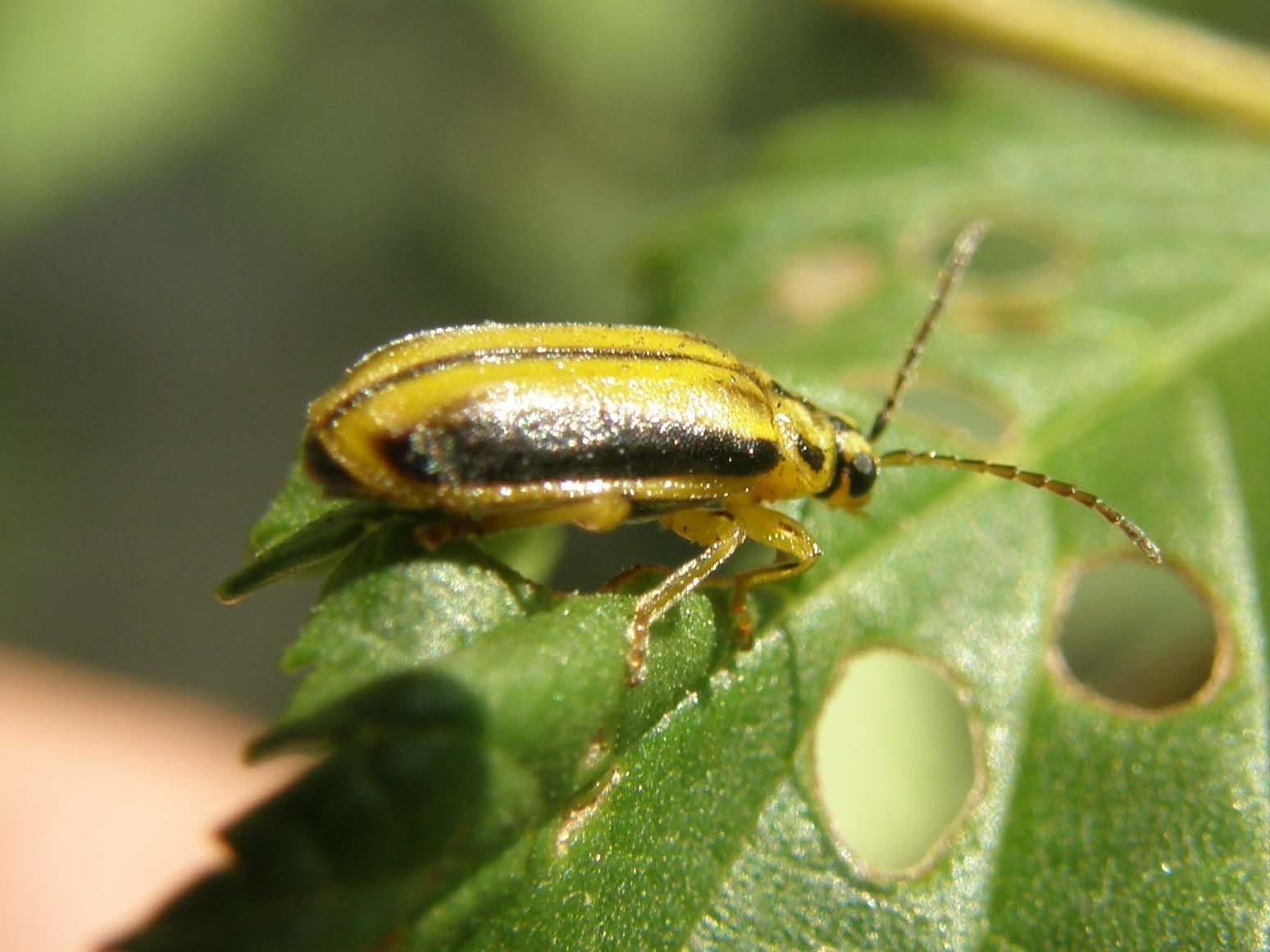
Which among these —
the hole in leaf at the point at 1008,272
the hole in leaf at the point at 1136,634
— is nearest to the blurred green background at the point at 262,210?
the hole in leaf at the point at 1008,272

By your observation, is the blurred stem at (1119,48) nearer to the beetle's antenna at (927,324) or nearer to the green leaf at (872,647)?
the green leaf at (872,647)

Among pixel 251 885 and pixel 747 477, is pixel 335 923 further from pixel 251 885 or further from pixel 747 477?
pixel 747 477

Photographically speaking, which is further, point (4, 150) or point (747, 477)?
point (4, 150)

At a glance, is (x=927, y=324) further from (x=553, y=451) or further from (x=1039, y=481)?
(x=553, y=451)

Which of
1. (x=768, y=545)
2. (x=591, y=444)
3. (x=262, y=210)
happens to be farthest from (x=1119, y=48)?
(x=262, y=210)

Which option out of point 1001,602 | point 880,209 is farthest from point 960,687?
Result: point 880,209

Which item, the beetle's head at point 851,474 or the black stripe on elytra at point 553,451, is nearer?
the black stripe on elytra at point 553,451
